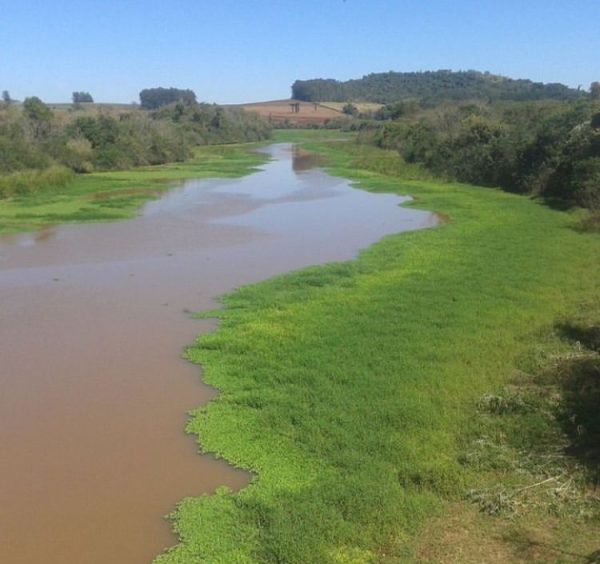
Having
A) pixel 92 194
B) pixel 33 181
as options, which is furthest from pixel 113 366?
pixel 33 181

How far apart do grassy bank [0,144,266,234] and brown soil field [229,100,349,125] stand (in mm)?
56837

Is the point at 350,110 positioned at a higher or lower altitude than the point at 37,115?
higher

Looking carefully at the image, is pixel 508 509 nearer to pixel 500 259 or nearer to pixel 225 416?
pixel 225 416

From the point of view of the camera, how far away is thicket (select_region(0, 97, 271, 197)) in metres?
30.9

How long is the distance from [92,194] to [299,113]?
81893 mm

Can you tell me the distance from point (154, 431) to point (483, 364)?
4062 millimetres

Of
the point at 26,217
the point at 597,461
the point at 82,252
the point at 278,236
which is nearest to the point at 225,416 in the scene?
the point at 597,461

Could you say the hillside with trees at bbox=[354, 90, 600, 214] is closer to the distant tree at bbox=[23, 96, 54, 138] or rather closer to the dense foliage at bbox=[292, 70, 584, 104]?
the distant tree at bbox=[23, 96, 54, 138]

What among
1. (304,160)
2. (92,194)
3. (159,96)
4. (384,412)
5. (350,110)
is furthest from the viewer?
(159,96)

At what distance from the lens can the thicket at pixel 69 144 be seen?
3094cm

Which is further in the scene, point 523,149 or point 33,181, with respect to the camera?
point 33,181

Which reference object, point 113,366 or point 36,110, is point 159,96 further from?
point 113,366

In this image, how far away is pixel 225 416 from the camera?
7.66 metres

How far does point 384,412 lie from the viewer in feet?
24.0
